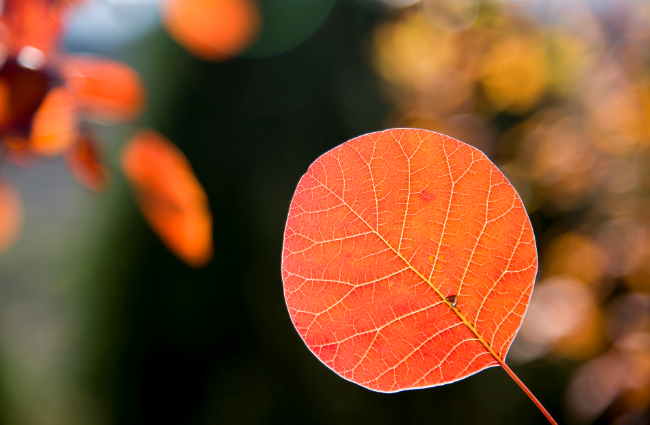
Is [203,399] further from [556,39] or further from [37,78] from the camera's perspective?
[556,39]

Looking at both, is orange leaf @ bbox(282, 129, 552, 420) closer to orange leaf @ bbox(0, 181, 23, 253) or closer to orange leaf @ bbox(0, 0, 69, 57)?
orange leaf @ bbox(0, 0, 69, 57)

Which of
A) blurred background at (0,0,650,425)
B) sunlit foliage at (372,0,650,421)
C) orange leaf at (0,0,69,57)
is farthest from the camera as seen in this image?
blurred background at (0,0,650,425)

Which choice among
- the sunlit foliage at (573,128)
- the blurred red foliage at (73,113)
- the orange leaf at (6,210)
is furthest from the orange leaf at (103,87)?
the sunlit foliage at (573,128)

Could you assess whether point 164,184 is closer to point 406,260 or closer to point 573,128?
point 406,260

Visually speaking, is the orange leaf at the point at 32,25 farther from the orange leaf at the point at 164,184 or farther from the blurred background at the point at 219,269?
the blurred background at the point at 219,269

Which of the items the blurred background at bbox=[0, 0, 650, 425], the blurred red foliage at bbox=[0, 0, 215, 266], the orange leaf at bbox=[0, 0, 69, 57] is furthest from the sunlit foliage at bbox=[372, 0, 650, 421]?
the orange leaf at bbox=[0, 0, 69, 57]

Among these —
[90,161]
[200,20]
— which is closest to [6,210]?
[90,161]
